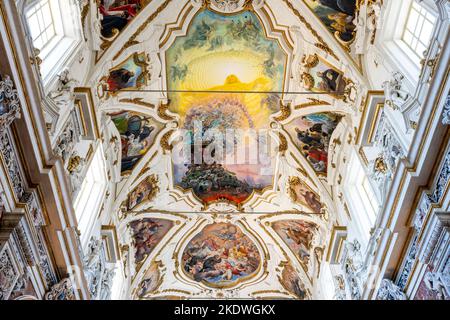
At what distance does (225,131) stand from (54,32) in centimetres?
705

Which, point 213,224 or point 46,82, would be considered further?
point 213,224

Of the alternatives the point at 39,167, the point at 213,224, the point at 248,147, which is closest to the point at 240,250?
the point at 213,224

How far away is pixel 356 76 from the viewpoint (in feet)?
40.5

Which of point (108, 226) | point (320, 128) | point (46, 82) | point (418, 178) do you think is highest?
point (46, 82)

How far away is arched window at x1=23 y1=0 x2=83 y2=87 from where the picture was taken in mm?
9945

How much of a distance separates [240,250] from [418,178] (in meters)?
12.4

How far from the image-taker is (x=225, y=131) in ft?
53.5

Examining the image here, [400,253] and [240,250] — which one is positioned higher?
[400,253]

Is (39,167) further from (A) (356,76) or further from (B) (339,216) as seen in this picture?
(B) (339,216)

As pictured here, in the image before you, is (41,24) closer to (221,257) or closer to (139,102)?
(139,102)

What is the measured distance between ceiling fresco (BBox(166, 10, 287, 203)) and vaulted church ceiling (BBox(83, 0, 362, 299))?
4 cm

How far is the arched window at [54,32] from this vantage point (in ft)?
32.6

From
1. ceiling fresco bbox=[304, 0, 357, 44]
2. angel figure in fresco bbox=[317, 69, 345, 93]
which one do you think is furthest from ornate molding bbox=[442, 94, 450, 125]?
angel figure in fresco bbox=[317, 69, 345, 93]

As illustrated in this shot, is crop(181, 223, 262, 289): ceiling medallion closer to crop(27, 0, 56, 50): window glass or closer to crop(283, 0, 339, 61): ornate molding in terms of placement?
crop(283, 0, 339, 61): ornate molding
